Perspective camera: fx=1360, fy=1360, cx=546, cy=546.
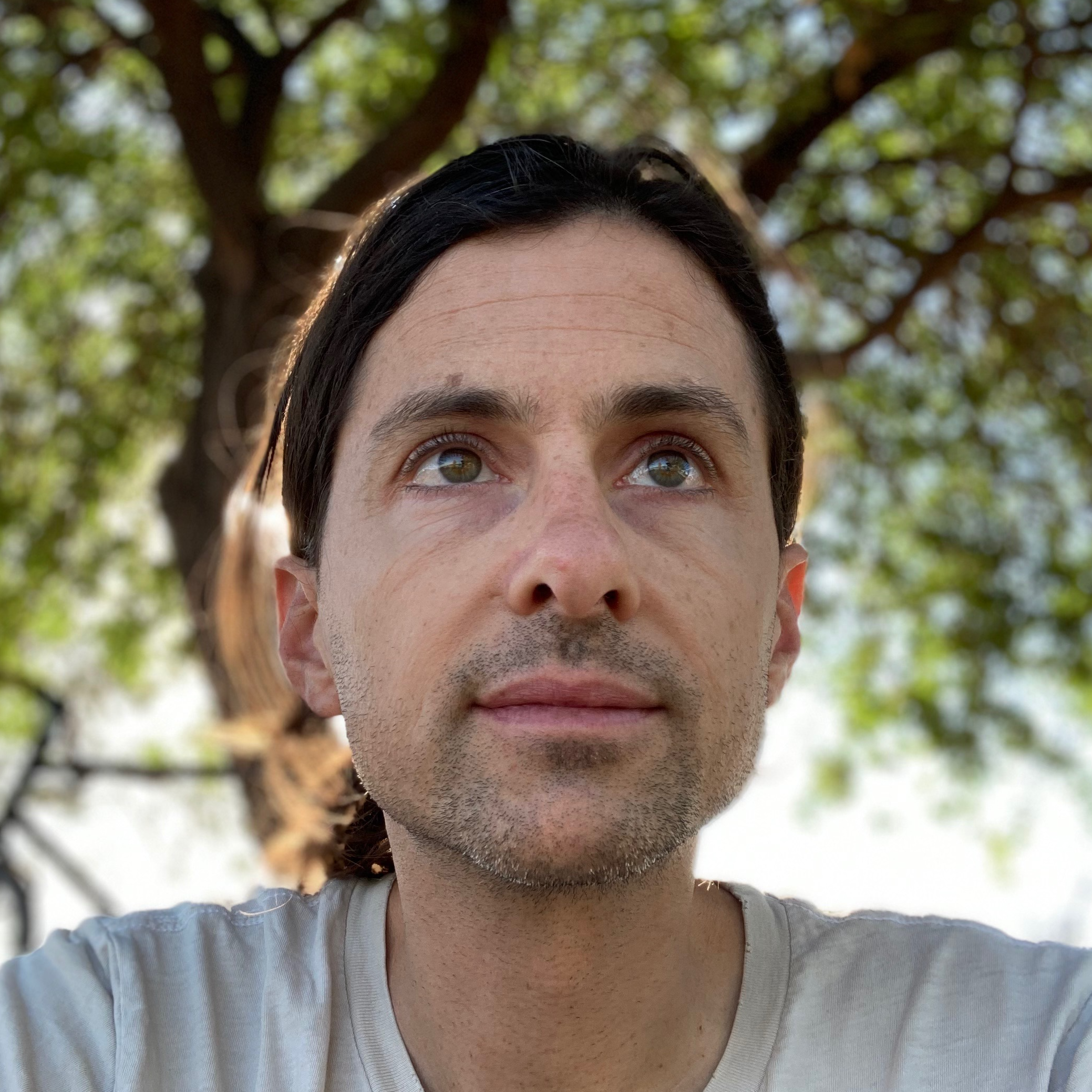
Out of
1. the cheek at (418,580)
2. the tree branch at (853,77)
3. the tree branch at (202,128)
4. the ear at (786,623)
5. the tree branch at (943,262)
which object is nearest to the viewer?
the cheek at (418,580)

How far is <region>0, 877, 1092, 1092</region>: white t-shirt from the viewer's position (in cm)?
207

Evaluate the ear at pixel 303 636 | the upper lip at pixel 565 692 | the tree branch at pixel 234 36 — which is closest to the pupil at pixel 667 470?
the upper lip at pixel 565 692

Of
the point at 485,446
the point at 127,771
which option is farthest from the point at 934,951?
the point at 127,771

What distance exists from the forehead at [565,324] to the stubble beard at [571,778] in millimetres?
399

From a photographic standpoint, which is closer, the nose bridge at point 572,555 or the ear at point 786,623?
the nose bridge at point 572,555

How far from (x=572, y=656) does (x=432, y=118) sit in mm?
3540

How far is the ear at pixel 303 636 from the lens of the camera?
2.38 m

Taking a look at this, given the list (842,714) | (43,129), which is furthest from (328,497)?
(842,714)

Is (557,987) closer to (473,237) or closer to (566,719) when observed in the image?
(566,719)

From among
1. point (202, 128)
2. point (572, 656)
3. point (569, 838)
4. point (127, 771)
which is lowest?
point (569, 838)

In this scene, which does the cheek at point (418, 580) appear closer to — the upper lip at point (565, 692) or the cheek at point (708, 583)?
the upper lip at point (565, 692)

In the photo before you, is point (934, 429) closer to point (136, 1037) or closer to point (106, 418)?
point (106, 418)

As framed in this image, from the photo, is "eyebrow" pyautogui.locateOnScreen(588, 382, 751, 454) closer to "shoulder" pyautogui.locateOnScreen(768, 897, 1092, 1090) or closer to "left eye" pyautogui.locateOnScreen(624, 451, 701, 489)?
"left eye" pyautogui.locateOnScreen(624, 451, 701, 489)

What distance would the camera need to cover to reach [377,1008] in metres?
2.21
